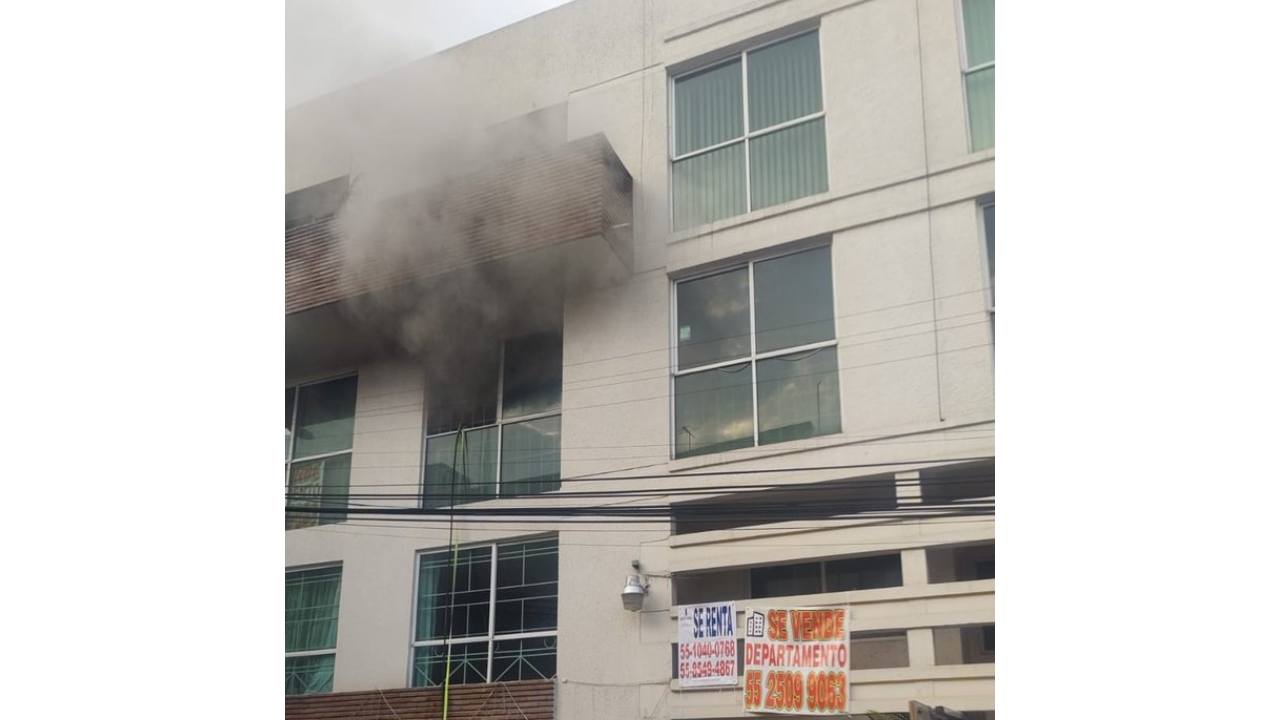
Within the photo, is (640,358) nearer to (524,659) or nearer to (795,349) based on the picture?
(795,349)

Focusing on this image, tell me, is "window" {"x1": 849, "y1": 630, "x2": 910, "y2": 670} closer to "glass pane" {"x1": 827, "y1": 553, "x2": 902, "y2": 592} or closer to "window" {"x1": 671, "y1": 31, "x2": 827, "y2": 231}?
"glass pane" {"x1": 827, "y1": 553, "x2": 902, "y2": 592}

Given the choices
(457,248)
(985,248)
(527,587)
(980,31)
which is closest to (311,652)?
(527,587)

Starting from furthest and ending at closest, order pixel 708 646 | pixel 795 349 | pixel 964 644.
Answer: pixel 795 349
pixel 708 646
pixel 964 644

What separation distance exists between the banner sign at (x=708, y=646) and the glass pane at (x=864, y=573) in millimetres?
211

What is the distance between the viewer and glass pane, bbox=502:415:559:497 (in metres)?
2.45

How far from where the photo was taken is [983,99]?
89.0 inches

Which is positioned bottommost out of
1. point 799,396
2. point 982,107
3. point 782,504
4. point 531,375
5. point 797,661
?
point 797,661

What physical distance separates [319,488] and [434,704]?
64cm

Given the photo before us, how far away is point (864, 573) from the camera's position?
2.12 meters

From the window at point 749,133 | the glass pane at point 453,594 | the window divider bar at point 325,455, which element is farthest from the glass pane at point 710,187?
the window divider bar at point 325,455

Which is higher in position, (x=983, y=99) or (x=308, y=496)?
(x=983, y=99)
